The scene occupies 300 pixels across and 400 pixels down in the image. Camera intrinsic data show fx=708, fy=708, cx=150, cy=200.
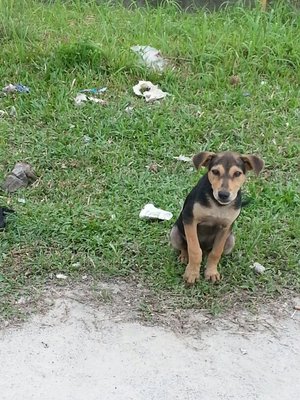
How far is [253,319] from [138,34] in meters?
3.49

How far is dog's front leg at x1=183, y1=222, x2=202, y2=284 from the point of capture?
12.0 ft

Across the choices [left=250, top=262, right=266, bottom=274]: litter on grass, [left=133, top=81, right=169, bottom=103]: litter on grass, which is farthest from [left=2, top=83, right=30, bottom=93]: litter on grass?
[left=250, top=262, right=266, bottom=274]: litter on grass

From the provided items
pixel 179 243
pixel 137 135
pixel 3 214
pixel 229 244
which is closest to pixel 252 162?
pixel 229 244

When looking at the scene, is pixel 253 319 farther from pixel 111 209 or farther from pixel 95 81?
pixel 95 81

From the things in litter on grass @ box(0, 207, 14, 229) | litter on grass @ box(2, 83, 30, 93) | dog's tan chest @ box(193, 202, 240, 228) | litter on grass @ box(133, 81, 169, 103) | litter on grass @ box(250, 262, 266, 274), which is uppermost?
dog's tan chest @ box(193, 202, 240, 228)

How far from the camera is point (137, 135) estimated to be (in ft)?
16.9

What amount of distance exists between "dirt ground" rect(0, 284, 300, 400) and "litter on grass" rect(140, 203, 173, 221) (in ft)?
2.15

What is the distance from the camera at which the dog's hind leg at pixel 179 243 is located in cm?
388

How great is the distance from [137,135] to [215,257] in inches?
64.2

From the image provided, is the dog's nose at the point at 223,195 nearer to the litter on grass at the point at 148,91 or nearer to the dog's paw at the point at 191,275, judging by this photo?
the dog's paw at the point at 191,275

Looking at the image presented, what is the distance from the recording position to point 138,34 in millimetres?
6332

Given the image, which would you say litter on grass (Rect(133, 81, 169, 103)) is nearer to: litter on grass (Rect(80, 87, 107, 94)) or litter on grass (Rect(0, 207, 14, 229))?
litter on grass (Rect(80, 87, 107, 94))

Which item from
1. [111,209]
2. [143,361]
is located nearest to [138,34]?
[111,209]

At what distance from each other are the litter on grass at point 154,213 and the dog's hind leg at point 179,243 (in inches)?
13.6
